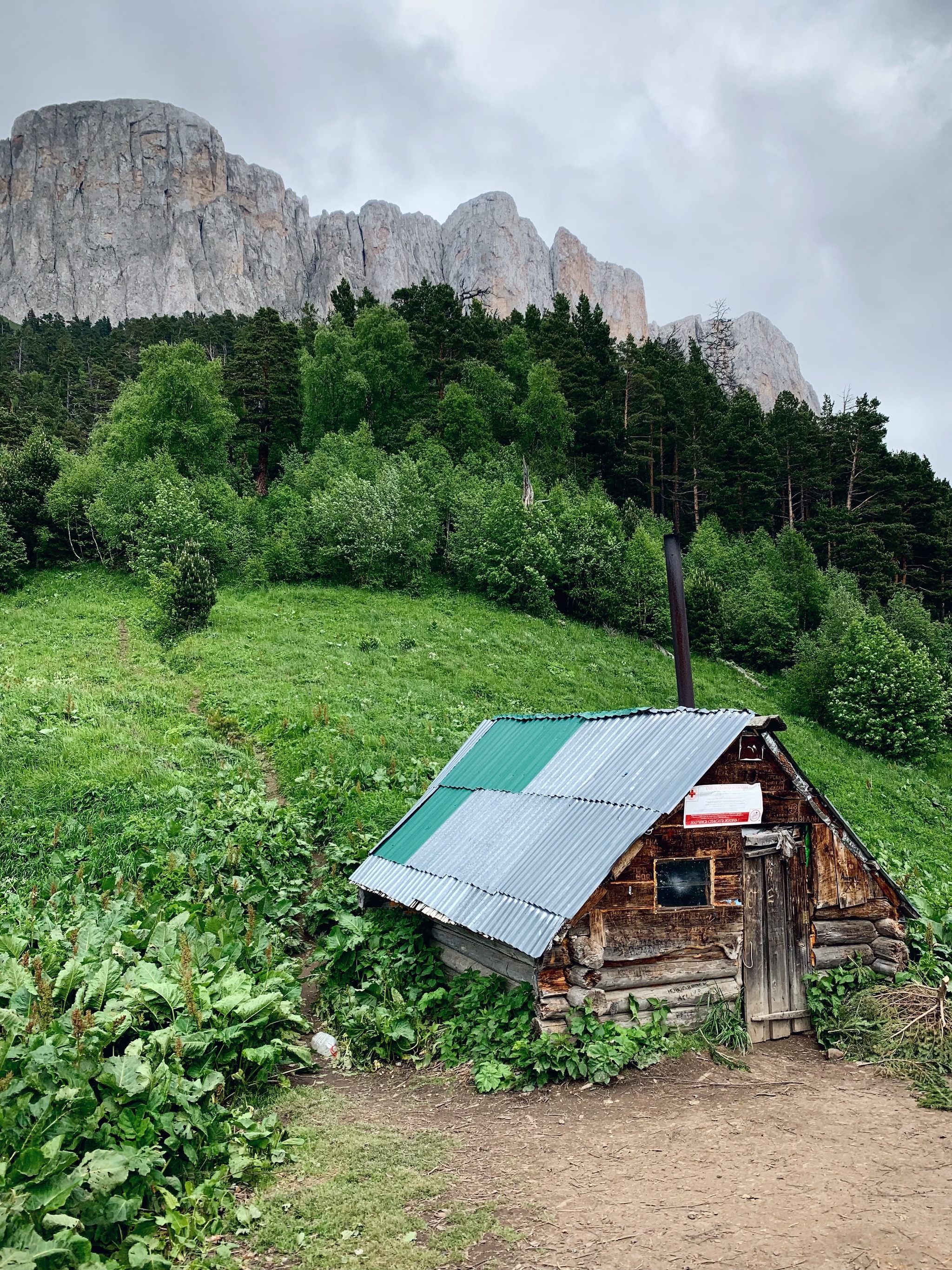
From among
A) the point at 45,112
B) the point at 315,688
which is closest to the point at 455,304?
the point at 315,688

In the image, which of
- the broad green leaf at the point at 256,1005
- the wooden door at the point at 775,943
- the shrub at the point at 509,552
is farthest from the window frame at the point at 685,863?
the shrub at the point at 509,552

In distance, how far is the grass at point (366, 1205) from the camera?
235 inches

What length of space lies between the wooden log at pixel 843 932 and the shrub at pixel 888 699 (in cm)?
2317

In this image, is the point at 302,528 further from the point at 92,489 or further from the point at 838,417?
the point at 838,417

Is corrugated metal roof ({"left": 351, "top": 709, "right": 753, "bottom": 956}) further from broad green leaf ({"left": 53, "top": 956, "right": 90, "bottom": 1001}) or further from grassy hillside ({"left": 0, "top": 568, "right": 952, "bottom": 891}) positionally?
broad green leaf ({"left": 53, "top": 956, "right": 90, "bottom": 1001})

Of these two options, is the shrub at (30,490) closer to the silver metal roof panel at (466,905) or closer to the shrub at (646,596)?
the shrub at (646,596)

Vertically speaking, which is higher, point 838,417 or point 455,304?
point 455,304

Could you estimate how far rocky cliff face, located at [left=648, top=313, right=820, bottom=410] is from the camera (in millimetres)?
158750

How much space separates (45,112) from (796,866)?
186439 millimetres

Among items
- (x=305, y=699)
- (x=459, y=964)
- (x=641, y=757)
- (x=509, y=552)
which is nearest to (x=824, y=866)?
(x=641, y=757)

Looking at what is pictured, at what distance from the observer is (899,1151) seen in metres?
7.09

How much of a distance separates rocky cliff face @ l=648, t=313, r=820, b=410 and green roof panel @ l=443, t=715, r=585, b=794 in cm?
15401

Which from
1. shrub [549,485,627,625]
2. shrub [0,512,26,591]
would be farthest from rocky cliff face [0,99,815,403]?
shrub [0,512,26,591]

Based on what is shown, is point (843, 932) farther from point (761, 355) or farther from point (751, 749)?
point (761, 355)
